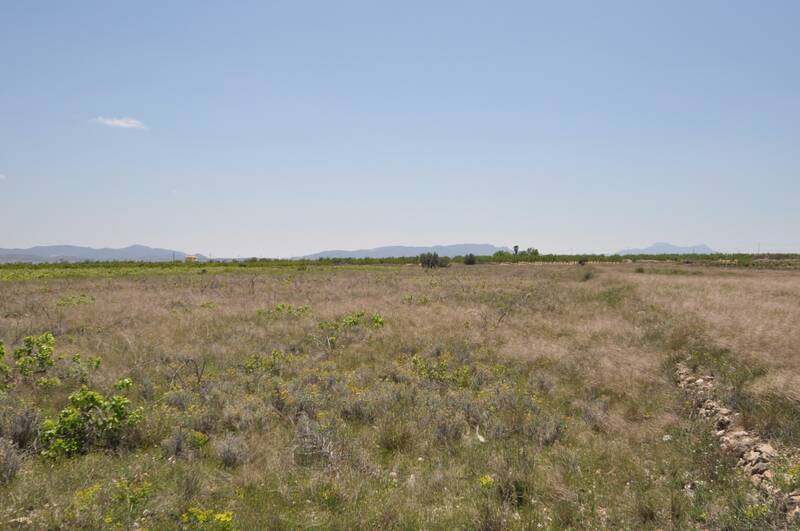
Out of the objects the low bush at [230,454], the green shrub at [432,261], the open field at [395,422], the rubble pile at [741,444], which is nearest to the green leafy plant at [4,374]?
the open field at [395,422]

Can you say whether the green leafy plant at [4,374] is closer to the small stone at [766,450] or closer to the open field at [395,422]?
the open field at [395,422]

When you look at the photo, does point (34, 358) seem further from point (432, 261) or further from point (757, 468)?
point (432, 261)

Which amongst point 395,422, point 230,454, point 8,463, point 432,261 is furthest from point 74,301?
point 432,261

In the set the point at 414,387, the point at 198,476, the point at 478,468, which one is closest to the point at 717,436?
the point at 478,468

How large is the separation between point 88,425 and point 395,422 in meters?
5.68

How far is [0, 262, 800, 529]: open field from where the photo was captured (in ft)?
19.0

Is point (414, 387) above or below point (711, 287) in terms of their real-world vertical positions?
below

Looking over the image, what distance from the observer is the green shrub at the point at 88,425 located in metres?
7.20

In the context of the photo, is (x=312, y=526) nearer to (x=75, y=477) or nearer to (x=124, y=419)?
(x=75, y=477)

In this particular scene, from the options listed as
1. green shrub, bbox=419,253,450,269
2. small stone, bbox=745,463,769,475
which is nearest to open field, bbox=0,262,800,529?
small stone, bbox=745,463,769,475

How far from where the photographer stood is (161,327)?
17375mm

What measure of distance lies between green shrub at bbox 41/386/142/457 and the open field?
4 cm

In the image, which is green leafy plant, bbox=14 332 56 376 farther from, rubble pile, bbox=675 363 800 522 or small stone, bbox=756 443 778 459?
small stone, bbox=756 443 778 459

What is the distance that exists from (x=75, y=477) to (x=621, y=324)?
1910 cm
